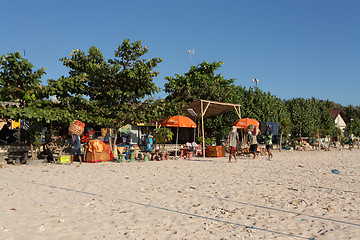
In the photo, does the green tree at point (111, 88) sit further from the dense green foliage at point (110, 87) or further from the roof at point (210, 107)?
the roof at point (210, 107)

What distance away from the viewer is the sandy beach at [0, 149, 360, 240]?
13.1 feet

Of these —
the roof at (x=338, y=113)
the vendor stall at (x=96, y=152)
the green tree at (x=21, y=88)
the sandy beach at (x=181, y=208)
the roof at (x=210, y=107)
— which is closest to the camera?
the sandy beach at (x=181, y=208)

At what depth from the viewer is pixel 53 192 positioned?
679 cm

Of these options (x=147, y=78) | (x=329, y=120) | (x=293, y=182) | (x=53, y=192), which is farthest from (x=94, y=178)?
(x=329, y=120)

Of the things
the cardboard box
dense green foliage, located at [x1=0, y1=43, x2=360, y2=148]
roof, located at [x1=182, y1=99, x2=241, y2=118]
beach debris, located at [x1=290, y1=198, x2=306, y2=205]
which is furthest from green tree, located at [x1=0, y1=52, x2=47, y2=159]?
beach debris, located at [x1=290, y1=198, x2=306, y2=205]

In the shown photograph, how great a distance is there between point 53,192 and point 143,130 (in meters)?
20.4

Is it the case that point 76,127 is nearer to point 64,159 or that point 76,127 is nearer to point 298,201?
point 64,159

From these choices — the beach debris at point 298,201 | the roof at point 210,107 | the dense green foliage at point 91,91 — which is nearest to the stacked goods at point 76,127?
the dense green foliage at point 91,91

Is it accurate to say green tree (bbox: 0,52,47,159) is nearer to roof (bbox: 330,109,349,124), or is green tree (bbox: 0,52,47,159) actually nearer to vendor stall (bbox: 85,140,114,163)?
vendor stall (bbox: 85,140,114,163)

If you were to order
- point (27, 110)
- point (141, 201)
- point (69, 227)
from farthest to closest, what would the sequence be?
point (27, 110) < point (141, 201) < point (69, 227)

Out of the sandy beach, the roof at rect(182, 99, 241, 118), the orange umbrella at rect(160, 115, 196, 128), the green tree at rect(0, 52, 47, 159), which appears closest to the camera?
the sandy beach

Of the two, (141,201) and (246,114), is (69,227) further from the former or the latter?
(246,114)

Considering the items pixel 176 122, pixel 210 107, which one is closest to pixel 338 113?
pixel 210 107

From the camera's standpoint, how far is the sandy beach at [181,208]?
401cm
